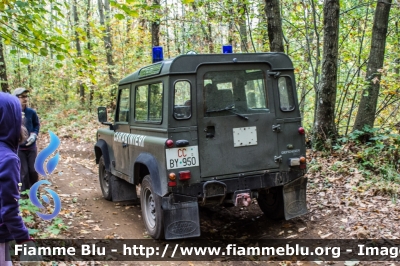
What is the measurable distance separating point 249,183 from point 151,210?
1.62 m

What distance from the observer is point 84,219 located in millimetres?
6648

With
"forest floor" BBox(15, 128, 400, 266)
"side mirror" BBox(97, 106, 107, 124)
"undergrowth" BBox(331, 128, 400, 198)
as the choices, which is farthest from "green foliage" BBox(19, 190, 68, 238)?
"undergrowth" BBox(331, 128, 400, 198)

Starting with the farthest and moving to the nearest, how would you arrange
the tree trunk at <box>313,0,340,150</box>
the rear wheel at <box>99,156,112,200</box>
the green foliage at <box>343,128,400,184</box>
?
1. the tree trunk at <box>313,0,340,150</box>
2. the rear wheel at <box>99,156,112,200</box>
3. the green foliage at <box>343,128,400,184</box>

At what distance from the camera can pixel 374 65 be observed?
28.9 feet

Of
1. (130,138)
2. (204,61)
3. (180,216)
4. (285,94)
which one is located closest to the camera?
(180,216)

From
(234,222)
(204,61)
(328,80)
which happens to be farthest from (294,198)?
(328,80)

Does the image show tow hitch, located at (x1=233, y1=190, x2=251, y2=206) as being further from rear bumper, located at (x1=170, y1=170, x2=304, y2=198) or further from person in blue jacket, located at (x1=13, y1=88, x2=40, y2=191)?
person in blue jacket, located at (x1=13, y1=88, x2=40, y2=191)

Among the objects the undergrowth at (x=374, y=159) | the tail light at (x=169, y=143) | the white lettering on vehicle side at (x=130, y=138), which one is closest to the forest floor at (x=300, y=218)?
the undergrowth at (x=374, y=159)

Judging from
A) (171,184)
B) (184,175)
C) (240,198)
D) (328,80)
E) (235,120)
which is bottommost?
(240,198)

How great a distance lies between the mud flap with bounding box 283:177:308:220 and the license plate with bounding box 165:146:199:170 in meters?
1.54

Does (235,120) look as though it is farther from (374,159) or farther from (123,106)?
(374,159)

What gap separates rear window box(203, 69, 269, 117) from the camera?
527cm

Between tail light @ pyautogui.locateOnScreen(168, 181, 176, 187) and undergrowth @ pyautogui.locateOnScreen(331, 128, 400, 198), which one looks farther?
undergrowth @ pyautogui.locateOnScreen(331, 128, 400, 198)

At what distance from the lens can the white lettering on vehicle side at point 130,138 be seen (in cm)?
590
